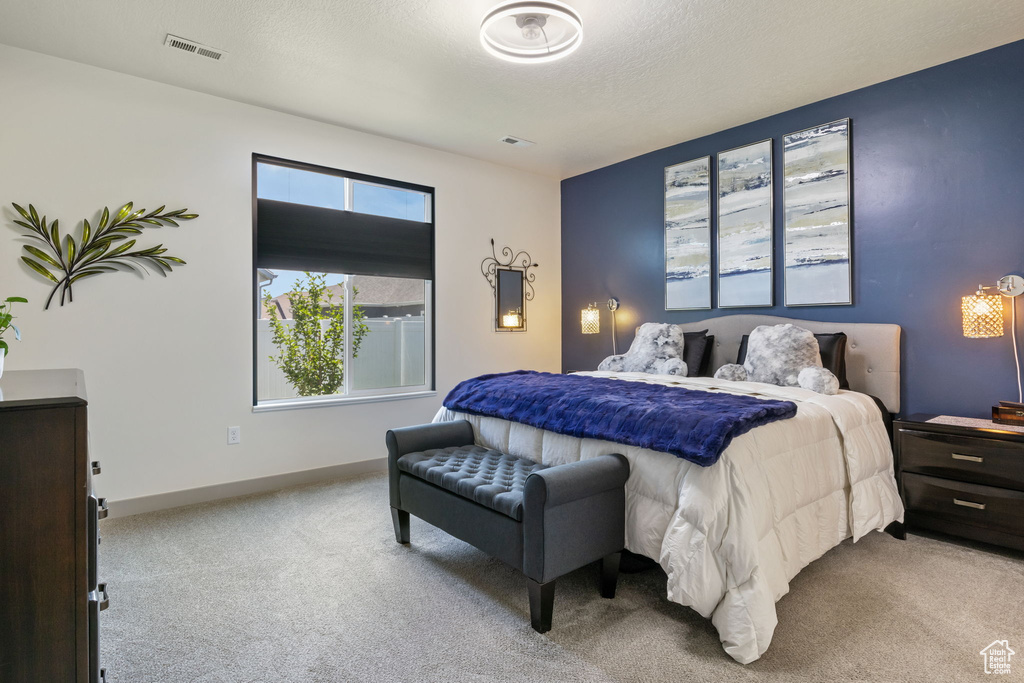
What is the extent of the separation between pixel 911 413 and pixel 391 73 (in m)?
3.76

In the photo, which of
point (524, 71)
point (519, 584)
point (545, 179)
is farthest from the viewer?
point (545, 179)

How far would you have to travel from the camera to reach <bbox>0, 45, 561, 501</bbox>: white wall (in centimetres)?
298

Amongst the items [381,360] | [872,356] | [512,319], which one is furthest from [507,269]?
[872,356]

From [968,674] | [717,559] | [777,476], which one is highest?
[777,476]

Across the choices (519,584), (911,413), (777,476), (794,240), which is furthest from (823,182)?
(519,584)

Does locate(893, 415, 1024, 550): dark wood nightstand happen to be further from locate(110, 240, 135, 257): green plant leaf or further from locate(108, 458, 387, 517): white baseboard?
locate(110, 240, 135, 257): green plant leaf

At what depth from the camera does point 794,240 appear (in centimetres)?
378

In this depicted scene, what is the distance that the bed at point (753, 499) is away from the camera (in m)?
1.86

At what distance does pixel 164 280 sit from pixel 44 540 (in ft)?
8.86

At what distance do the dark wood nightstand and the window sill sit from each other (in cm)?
336

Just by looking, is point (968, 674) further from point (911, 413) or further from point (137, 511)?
point (137, 511)

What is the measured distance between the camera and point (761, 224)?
3949 millimetres

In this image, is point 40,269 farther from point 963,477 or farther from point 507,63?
point 963,477

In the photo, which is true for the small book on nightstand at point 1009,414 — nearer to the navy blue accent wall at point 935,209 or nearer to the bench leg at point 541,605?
the navy blue accent wall at point 935,209
